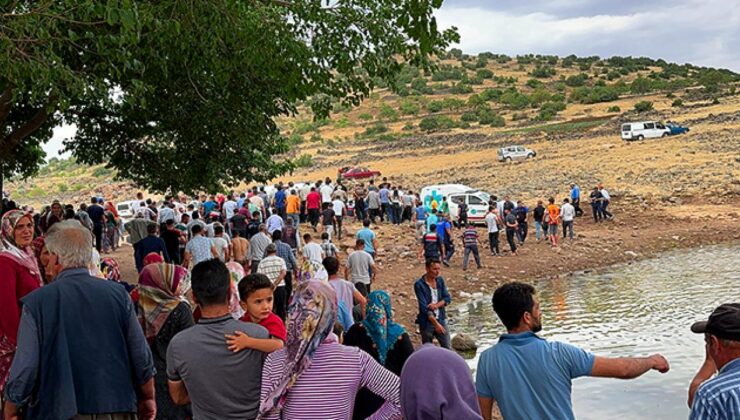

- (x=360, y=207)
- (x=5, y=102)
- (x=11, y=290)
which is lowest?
(x=360, y=207)

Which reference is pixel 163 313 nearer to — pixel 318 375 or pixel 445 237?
pixel 318 375

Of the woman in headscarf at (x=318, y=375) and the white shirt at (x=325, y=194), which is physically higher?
the woman in headscarf at (x=318, y=375)

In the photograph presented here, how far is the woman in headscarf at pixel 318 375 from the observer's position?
3.68m

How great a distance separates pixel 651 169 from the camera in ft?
120

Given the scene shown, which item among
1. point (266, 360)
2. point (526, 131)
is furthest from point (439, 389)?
point (526, 131)

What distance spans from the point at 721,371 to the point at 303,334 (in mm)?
1807

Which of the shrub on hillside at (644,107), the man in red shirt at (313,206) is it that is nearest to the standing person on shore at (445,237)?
the man in red shirt at (313,206)

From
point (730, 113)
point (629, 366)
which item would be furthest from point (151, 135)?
point (730, 113)

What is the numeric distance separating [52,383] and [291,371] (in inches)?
52.8

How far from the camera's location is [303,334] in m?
3.71

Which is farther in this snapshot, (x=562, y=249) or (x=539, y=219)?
(x=539, y=219)

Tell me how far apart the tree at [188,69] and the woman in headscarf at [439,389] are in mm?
3677

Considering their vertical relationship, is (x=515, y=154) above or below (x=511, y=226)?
above

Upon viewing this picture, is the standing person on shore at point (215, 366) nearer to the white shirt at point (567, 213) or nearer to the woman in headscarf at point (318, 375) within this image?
the woman in headscarf at point (318, 375)
